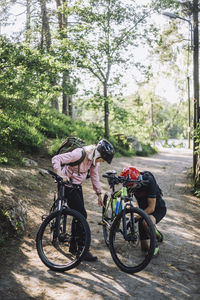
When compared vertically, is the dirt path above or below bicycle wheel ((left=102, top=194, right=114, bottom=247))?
below

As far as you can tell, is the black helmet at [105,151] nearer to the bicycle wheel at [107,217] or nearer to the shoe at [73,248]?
the bicycle wheel at [107,217]

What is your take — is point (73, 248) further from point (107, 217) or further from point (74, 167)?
point (74, 167)

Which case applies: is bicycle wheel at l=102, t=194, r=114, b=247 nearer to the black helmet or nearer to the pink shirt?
the pink shirt

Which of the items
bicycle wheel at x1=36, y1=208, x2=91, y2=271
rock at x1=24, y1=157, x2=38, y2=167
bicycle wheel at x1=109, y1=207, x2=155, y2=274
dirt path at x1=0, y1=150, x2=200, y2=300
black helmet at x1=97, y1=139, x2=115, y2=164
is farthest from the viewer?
rock at x1=24, y1=157, x2=38, y2=167

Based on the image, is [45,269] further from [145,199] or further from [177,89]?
[177,89]

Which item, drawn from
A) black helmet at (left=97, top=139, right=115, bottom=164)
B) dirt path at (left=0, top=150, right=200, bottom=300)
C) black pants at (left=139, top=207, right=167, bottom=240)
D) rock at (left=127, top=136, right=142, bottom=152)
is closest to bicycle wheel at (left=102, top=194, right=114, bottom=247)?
dirt path at (left=0, top=150, right=200, bottom=300)

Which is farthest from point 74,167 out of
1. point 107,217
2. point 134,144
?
point 134,144

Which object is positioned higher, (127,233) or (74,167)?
(74,167)

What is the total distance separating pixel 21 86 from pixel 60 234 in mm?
3467

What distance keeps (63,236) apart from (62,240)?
6 cm

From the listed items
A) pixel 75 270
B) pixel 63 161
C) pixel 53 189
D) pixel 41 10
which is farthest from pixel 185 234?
pixel 41 10

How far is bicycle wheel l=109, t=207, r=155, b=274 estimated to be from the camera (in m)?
3.47

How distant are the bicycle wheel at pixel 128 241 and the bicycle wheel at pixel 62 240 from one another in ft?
1.31

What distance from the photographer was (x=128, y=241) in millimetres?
3760
